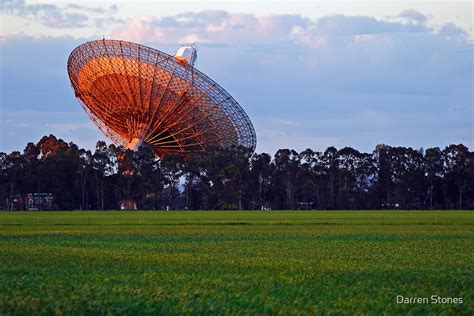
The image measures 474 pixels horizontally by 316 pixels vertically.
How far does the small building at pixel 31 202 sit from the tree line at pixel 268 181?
1003 millimetres

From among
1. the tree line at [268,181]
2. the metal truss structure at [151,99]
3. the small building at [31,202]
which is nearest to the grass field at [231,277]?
the metal truss structure at [151,99]

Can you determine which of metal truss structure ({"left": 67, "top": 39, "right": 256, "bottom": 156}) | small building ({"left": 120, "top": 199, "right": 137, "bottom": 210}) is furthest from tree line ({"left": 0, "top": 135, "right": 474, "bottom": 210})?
metal truss structure ({"left": 67, "top": 39, "right": 256, "bottom": 156})

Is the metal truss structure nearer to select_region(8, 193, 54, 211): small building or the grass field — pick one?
select_region(8, 193, 54, 211): small building

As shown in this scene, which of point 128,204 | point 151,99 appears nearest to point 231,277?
point 151,99

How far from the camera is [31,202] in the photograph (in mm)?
149125

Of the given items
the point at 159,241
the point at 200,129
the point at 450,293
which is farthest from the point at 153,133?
the point at 450,293

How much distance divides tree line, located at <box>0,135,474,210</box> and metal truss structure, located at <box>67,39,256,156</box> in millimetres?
30207

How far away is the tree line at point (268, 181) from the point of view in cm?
14062

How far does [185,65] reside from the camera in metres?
85.6

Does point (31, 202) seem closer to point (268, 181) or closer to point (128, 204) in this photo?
point (128, 204)

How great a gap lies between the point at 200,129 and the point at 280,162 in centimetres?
4997

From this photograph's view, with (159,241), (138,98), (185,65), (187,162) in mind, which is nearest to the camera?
(159,241)

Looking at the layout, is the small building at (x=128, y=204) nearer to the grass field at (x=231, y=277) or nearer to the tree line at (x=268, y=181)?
the tree line at (x=268, y=181)

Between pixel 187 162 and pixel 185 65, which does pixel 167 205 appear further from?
pixel 185 65
